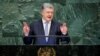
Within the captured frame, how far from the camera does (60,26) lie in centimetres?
1160

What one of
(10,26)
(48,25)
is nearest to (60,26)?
(48,25)

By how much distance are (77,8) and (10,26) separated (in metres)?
1.30

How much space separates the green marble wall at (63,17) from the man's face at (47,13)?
0.10 metres

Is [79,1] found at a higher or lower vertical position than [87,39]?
→ higher

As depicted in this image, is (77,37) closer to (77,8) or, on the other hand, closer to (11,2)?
(77,8)

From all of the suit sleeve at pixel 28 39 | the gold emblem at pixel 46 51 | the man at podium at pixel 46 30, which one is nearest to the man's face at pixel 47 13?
the man at podium at pixel 46 30

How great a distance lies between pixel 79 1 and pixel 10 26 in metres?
1.38

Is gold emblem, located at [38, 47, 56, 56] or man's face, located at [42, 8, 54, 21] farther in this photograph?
man's face, located at [42, 8, 54, 21]

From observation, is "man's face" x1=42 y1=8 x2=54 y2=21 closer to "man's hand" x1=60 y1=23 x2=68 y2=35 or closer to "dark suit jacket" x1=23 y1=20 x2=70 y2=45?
"dark suit jacket" x1=23 y1=20 x2=70 y2=45

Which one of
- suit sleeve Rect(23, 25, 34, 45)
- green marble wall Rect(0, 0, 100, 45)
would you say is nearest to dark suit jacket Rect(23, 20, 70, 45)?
suit sleeve Rect(23, 25, 34, 45)

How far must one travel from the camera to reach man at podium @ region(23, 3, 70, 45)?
37.9 ft

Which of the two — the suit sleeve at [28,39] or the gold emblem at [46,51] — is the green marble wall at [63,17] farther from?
the gold emblem at [46,51]

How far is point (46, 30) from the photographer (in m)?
11.6

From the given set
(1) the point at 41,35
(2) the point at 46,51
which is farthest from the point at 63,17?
(2) the point at 46,51
